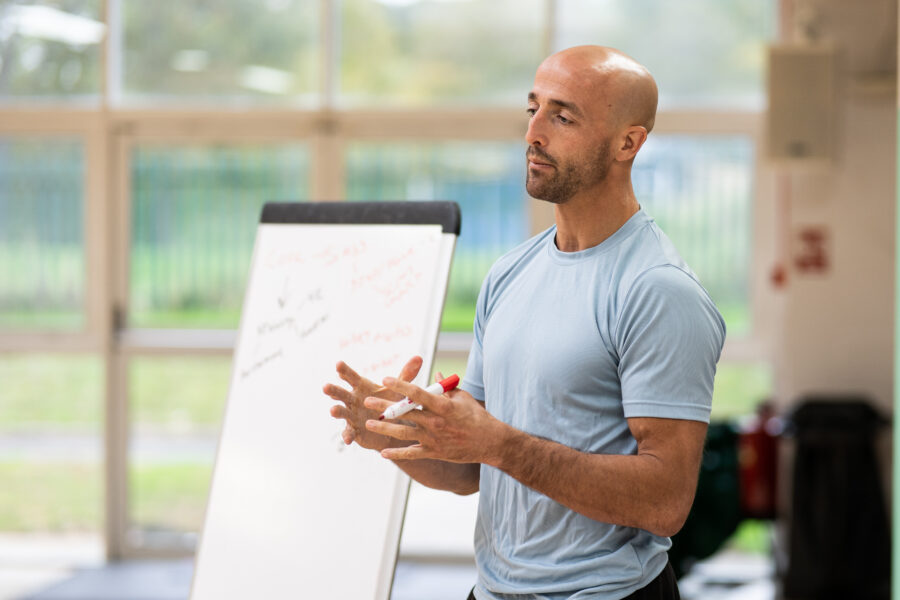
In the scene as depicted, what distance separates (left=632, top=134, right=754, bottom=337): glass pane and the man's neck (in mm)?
3053

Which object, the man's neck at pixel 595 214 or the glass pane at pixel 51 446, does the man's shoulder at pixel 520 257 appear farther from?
the glass pane at pixel 51 446

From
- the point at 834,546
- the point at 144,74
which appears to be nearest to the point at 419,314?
the point at 834,546

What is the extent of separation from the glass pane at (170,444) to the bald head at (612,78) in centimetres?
346

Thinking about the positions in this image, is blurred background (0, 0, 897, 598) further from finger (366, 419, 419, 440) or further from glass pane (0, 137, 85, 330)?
finger (366, 419, 419, 440)

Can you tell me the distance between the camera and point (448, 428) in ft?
3.83

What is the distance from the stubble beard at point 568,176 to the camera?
4.33 ft

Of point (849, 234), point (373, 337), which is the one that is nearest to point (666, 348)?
point (373, 337)

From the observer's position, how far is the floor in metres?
3.99

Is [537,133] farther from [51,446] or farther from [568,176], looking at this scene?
[51,446]

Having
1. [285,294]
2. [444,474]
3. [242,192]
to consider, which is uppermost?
[242,192]

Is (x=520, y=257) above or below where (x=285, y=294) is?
above

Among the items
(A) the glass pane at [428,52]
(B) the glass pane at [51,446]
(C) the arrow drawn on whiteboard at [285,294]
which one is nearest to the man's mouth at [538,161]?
(C) the arrow drawn on whiteboard at [285,294]

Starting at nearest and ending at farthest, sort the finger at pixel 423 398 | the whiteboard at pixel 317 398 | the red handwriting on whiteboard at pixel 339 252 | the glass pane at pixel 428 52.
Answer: the finger at pixel 423 398, the whiteboard at pixel 317 398, the red handwriting on whiteboard at pixel 339 252, the glass pane at pixel 428 52

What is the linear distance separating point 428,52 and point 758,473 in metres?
2.32
